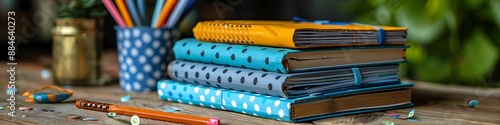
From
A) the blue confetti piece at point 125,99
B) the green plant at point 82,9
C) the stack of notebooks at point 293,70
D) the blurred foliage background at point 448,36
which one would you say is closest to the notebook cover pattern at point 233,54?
the stack of notebooks at point 293,70

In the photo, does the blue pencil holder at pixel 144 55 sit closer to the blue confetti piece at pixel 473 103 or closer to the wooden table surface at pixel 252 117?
the wooden table surface at pixel 252 117

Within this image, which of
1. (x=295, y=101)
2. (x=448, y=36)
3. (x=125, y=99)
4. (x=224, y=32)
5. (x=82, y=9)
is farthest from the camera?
(x=448, y=36)

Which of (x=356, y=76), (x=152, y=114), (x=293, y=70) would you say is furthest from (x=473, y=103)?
(x=152, y=114)

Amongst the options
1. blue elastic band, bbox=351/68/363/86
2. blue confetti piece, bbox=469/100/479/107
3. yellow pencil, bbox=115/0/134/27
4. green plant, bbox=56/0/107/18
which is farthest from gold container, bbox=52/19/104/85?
blue confetti piece, bbox=469/100/479/107

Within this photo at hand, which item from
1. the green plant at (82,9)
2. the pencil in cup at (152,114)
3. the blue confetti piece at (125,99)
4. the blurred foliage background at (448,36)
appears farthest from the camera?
the blurred foliage background at (448,36)

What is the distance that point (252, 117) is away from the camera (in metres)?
0.85

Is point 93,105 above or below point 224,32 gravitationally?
below

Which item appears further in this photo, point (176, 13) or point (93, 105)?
point (176, 13)

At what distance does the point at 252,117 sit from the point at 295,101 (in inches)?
3.3

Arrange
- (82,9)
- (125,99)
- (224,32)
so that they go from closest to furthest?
(224,32) < (125,99) < (82,9)

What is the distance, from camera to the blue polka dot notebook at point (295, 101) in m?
0.81

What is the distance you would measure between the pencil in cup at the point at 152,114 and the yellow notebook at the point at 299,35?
13cm

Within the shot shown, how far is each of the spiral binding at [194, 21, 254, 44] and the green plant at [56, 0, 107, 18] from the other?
290 mm

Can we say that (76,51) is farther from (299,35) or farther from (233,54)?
(299,35)
